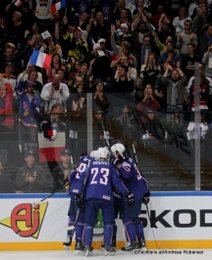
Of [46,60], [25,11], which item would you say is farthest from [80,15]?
[46,60]

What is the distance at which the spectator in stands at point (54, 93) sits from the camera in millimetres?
15453

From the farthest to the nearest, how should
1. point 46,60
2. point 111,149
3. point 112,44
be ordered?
point 112,44 < point 46,60 < point 111,149

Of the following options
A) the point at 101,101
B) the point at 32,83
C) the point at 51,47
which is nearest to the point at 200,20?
the point at 51,47

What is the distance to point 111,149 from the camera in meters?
14.9

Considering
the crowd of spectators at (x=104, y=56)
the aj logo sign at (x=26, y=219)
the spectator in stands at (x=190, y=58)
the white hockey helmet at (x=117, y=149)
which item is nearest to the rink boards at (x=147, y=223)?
the aj logo sign at (x=26, y=219)

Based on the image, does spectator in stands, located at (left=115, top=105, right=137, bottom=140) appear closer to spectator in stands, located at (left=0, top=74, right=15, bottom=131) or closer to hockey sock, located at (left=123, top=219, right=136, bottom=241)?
hockey sock, located at (left=123, top=219, right=136, bottom=241)

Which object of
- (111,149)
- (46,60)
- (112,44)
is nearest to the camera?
(111,149)

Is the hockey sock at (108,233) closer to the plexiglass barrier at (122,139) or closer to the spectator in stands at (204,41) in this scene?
the plexiglass barrier at (122,139)

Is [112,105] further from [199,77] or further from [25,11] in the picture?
[25,11]

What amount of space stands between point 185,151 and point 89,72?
292cm

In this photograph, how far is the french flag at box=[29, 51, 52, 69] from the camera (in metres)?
17.3

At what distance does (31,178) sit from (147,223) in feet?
5.47

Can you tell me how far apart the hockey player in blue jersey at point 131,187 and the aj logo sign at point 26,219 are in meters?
1.16

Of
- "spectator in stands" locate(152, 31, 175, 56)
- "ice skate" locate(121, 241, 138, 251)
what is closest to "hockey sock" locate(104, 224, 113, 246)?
"ice skate" locate(121, 241, 138, 251)
